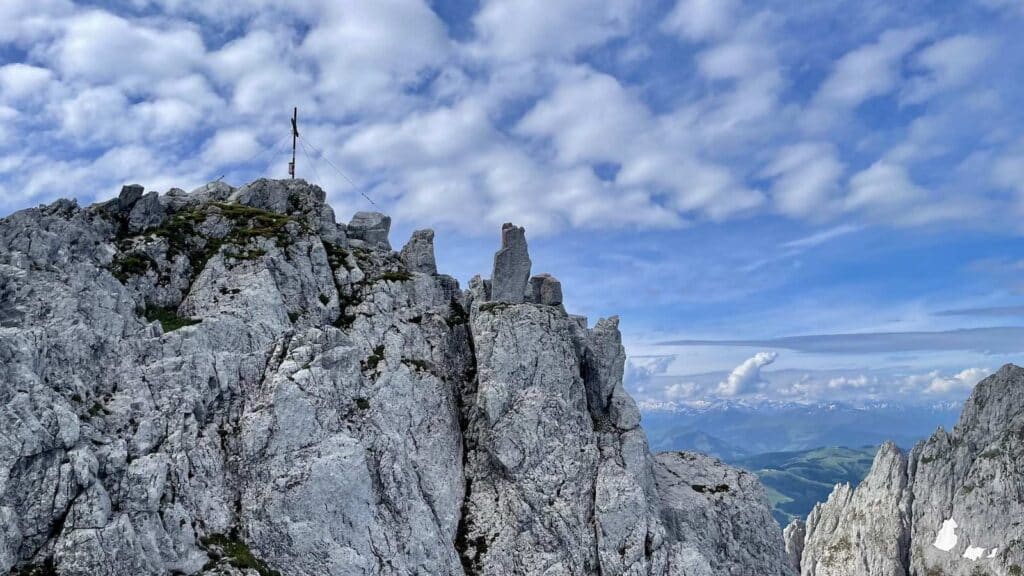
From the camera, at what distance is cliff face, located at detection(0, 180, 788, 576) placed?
3909 cm

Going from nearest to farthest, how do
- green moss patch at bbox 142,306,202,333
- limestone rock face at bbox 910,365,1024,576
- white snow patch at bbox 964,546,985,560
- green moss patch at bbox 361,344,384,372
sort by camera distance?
green moss patch at bbox 142,306,202,333 < green moss patch at bbox 361,344,384,372 < limestone rock face at bbox 910,365,1024,576 < white snow patch at bbox 964,546,985,560

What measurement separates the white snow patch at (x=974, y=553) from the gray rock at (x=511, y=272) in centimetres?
9928

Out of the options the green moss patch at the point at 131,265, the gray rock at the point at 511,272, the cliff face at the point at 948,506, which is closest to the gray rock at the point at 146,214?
the green moss patch at the point at 131,265

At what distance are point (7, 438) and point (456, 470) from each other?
31.5m

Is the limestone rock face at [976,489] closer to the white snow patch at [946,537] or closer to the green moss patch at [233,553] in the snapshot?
the white snow patch at [946,537]

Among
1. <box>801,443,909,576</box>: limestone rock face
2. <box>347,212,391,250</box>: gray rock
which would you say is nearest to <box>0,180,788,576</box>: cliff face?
<box>347,212,391,250</box>: gray rock

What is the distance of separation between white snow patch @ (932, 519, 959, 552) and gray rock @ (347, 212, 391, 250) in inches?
4437

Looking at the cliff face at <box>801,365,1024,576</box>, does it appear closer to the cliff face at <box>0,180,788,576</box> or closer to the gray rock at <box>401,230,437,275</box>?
the cliff face at <box>0,180,788,576</box>

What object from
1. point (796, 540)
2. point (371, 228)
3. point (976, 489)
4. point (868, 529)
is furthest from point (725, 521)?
point (796, 540)

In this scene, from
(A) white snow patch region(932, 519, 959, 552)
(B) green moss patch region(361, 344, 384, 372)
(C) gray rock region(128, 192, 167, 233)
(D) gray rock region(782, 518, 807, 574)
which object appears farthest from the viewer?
(D) gray rock region(782, 518, 807, 574)

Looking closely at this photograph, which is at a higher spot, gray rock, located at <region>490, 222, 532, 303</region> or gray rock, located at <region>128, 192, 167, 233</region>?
gray rock, located at <region>128, 192, 167, 233</region>

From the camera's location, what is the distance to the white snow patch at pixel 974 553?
10912 centimetres

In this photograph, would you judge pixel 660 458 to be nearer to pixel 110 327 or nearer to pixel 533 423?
pixel 533 423

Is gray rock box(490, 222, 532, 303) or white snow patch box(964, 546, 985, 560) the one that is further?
white snow patch box(964, 546, 985, 560)
